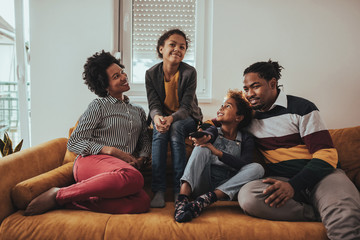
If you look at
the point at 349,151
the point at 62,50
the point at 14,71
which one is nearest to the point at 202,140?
the point at 349,151

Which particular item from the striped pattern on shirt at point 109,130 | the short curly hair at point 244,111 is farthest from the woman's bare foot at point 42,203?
the short curly hair at point 244,111

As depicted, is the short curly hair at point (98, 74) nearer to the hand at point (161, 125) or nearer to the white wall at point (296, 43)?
the hand at point (161, 125)

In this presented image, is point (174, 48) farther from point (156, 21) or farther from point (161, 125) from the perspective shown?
point (156, 21)

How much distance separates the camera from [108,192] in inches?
50.6

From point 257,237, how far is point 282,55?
185cm

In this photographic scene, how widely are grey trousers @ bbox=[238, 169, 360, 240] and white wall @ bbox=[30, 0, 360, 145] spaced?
4.32 feet

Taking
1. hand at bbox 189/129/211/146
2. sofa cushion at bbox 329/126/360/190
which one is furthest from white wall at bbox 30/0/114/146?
sofa cushion at bbox 329/126/360/190

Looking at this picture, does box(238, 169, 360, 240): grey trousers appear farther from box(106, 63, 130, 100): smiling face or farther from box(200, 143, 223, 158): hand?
box(106, 63, 130, 100): smiling face

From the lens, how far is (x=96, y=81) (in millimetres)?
1774

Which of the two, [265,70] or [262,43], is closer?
[265,70]

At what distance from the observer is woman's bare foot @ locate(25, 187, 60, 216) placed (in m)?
1.24

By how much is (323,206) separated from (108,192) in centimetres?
103

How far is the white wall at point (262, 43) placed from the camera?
2.47 m

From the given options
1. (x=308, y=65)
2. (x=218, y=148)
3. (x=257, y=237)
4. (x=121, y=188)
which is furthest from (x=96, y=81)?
(x=308, y=65)
